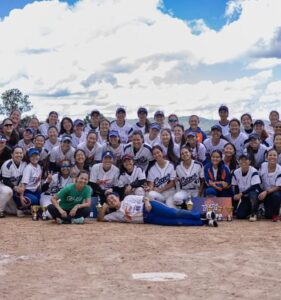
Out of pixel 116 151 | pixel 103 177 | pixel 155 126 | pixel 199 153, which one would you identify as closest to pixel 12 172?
pixel 103 177

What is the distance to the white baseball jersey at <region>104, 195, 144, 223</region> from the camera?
340 inches

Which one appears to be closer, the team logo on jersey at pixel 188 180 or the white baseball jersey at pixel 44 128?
the team logo on jersey at pixel 188 180

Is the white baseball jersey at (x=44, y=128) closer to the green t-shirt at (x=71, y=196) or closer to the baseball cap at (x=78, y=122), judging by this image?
the baseball cap at (x=78, y=122)

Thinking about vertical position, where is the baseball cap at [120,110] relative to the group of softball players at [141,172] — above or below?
above

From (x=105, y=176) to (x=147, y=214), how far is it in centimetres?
131

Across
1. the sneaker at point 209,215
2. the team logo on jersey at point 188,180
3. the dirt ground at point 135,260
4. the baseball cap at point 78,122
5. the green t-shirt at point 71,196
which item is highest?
the baseball cap at point 78,122

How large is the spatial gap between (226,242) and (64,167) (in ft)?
12.7

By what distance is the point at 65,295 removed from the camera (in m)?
4.43

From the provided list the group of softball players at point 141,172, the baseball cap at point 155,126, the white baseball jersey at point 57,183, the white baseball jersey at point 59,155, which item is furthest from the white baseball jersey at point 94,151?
the baseball cap at point 155,126

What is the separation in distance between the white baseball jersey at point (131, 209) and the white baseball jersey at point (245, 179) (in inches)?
75.9

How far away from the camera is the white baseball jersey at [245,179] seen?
903cm

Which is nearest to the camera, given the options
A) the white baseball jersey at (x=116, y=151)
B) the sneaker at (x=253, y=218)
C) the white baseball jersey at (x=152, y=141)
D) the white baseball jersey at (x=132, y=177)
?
the sneaker at (x=253, y=218)

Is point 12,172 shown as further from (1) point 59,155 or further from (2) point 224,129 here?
(2) point 224,129

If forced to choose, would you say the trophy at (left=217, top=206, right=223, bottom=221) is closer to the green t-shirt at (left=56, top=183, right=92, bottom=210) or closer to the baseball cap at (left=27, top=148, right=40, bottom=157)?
the green t-shirt at (left=56, top=183, right=92, bottom=210)
